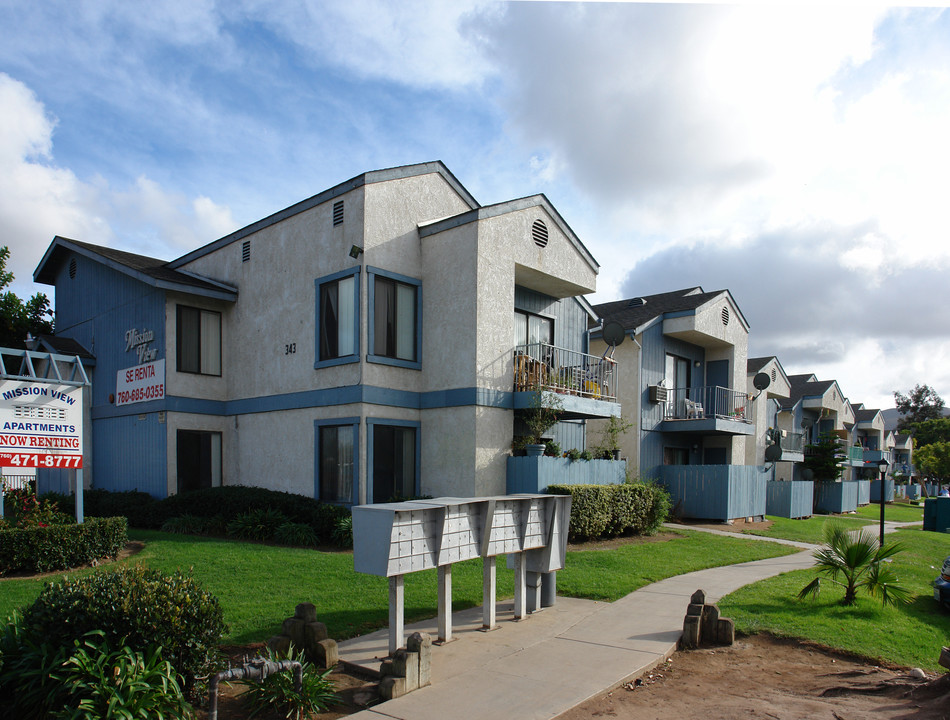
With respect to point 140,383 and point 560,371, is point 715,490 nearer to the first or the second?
point 560,371

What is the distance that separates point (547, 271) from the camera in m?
17.8

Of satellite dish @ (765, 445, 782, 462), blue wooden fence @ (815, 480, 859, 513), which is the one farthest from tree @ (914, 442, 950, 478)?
satellite dish @ (765, 445, 782, 462)

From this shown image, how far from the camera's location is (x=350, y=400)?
15461 mm

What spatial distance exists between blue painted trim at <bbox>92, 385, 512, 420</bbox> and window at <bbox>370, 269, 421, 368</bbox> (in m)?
0.76

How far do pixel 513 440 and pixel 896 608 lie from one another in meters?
8.40

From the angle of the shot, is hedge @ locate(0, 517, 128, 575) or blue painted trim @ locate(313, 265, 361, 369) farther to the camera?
blue painted trim @ locate(313, 265, 361, 369)

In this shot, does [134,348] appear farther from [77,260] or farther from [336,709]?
[336,709]

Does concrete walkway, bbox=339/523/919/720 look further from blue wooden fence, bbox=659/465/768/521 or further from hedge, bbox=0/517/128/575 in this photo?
blue wooden fence, bbox=659/465/768/521

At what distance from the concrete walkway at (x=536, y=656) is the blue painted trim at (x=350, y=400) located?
642 centimetres

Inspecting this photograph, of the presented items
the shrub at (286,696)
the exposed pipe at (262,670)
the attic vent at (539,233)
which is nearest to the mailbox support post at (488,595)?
the shrub at (286,696)

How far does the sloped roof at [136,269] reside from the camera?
18344 mm

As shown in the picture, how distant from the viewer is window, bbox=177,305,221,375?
1892cm

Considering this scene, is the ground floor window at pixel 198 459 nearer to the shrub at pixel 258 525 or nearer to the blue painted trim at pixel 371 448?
the shrub at pixel 258 525

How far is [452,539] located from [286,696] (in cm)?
233
